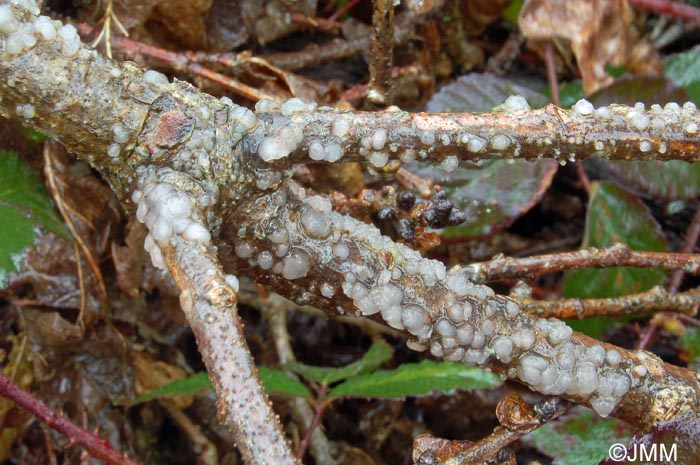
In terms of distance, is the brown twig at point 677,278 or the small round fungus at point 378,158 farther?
the brown twig at point 677,278

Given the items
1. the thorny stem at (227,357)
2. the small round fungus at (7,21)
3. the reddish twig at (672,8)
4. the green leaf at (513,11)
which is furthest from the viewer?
the green leaf at (513,11)

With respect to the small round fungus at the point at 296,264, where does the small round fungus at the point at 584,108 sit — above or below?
above

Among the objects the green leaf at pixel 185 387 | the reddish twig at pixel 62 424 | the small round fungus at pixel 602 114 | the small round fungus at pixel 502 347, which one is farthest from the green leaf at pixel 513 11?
the reddish twig at pixel 62 424

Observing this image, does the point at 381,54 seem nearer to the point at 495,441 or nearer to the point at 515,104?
the point at 515,104

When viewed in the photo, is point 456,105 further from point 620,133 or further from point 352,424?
point 352,424

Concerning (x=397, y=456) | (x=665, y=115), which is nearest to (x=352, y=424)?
(x=397, y=456)

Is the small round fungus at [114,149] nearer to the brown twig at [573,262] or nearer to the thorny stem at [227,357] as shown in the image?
the thorny stem at [227,357]

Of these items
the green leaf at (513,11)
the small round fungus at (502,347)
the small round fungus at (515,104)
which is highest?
the green leaf at (513,11)
